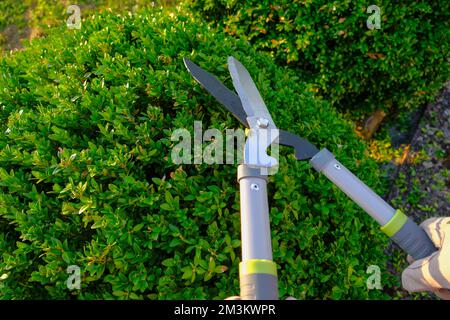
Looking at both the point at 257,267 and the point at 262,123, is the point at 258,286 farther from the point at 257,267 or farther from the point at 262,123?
the point at 262,123

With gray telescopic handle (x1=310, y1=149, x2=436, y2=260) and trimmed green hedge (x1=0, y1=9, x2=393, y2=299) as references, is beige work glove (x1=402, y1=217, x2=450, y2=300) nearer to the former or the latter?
gray telescopic handle (x1=310, y1=149, x2=436, y2=260)

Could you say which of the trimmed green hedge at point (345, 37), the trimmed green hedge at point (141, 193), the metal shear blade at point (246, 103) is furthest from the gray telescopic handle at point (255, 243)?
the trimmed green hedge at point (345, 37)

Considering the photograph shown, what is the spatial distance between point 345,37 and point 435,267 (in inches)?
130

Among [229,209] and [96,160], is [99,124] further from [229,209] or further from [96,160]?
[229,209]

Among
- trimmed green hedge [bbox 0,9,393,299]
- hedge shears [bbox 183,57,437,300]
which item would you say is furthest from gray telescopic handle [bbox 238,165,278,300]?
trimmed green hedge [bbox 0,9,393,299]

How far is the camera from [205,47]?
3.04 meters

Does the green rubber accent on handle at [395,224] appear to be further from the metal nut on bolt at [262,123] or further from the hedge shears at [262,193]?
the metal nut on bolt at [262,123]

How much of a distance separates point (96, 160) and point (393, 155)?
4.24m

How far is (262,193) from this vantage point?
76.6 inches

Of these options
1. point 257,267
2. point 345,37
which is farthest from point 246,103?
point 345,37

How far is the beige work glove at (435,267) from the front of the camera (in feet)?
6.33

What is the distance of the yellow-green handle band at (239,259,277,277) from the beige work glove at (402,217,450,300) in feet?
2.15

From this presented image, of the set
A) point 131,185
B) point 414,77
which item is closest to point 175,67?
point 131,185

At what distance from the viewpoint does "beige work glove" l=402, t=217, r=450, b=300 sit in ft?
6.33
